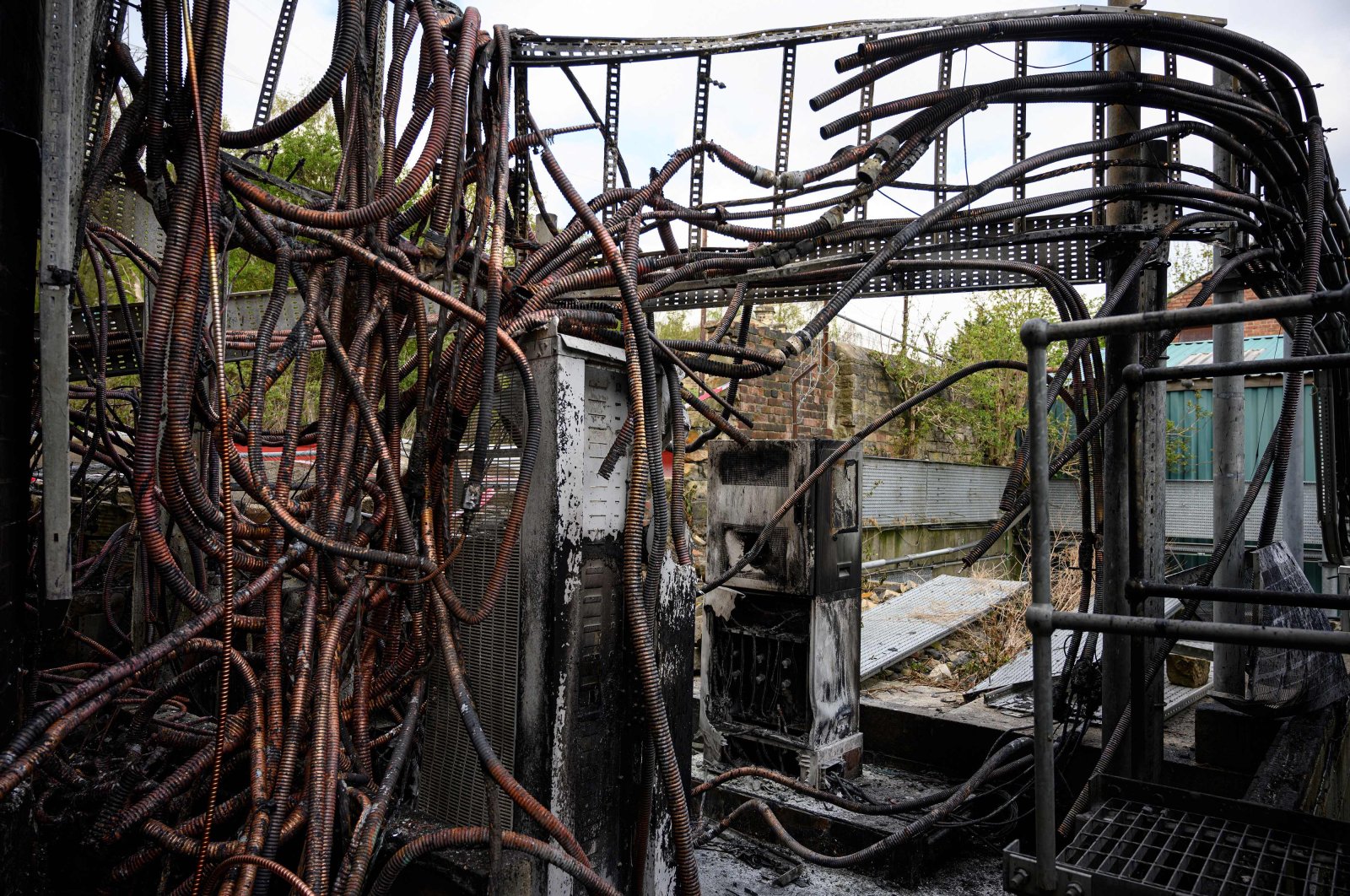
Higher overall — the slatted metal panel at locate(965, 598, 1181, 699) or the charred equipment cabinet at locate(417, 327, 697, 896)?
the charred equipment cabinet at locate(417, 327, 697, 896)

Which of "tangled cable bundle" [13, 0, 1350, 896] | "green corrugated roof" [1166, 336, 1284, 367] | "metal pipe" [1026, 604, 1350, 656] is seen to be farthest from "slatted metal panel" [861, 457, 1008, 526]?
"metal pipe" [1026, 604, 1350, 656]

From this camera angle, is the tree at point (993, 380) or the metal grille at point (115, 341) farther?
the tree at point (993, 380)

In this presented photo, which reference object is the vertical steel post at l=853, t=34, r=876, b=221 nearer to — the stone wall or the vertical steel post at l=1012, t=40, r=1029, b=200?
the vertical steel post at l=1012, t=40, r=1029, b=200

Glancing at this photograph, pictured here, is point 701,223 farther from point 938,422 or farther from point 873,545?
point 938,422

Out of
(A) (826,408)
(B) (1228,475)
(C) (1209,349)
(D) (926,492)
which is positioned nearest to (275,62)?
(B) (1228,475)

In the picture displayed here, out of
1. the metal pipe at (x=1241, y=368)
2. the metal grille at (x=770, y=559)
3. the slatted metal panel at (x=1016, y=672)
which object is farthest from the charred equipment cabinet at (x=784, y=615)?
the metal pipe at (x=1241, y=368)

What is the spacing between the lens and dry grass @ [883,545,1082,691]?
654cm

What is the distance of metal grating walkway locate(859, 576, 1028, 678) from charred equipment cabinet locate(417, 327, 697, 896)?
3706 mm

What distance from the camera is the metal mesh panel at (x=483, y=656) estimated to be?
2.64 m

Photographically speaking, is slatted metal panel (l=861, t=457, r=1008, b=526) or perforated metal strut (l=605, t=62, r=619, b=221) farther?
slatted metal panel (l=861, t=457, r=1008, b=526)

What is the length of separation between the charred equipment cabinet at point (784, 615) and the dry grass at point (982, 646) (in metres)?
1.78

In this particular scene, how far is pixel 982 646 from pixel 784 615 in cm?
309

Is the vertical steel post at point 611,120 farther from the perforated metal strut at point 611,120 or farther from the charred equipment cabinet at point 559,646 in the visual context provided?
the charred equipment cabinet at point 559,646

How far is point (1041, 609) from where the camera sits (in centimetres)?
202
